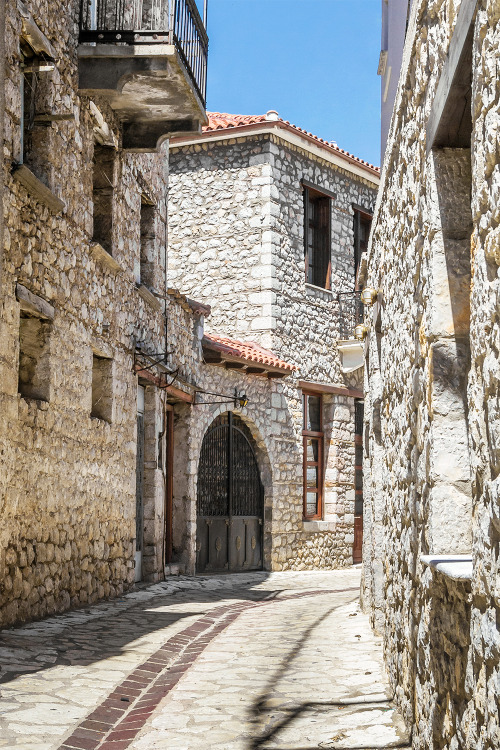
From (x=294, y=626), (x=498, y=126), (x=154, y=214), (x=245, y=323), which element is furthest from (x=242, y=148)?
(x=498, y=126)

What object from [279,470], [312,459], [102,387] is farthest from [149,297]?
[312,459]

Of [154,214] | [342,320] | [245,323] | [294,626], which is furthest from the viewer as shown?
[342,320]

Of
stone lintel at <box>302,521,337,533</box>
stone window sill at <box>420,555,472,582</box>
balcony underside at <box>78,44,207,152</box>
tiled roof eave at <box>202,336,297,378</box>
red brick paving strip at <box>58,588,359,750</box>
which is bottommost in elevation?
red brick paving strip at <box>58,588,359,750</box>

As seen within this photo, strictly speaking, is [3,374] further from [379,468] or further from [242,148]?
[242,148]

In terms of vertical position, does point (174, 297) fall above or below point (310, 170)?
below

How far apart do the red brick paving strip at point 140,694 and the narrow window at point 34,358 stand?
253cm

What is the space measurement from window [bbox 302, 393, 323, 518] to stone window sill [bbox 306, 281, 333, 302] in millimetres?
1906

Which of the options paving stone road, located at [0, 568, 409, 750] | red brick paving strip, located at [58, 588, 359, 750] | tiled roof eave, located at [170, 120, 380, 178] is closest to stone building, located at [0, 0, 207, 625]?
paving stone road, located at [0, 568, 409, 750]

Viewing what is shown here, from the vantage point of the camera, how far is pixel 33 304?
26.3ft

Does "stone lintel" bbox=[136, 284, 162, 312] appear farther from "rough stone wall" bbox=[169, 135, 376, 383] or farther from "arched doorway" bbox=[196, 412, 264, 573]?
"rough stone wall" bbox=[169, 135, 376, 383]

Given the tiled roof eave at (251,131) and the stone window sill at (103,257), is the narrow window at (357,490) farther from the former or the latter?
the stone window sill at (103,257)

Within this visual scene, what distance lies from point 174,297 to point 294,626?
6228 millimetres

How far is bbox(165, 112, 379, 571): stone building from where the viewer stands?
16047 mm

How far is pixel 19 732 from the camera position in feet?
14.8
